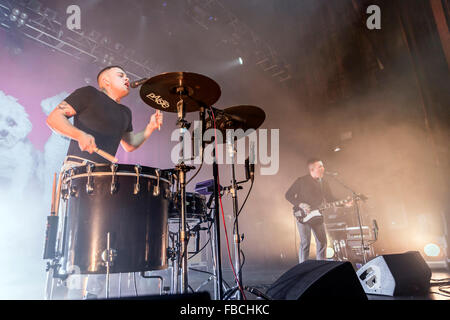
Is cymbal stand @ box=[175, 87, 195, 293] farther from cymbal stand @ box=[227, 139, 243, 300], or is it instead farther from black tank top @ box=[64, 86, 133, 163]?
black tank top @ box=[64, 86, 133, 163]

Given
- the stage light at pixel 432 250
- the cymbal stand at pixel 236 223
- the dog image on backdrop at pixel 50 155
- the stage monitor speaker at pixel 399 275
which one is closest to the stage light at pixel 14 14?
the dog image on backdrop at pixel 50 155

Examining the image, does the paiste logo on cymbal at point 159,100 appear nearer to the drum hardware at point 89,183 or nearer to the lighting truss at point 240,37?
the drum hardware at point 89,183

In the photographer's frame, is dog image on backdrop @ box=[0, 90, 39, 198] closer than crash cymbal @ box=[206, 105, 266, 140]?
No

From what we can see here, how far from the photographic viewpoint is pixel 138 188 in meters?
1.98

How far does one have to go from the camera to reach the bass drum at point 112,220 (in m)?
1.82

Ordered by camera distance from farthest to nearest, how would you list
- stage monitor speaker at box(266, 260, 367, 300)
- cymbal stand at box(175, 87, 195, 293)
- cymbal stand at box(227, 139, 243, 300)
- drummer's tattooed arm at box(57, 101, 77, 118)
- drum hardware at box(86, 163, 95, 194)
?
drummer's tattooed arm at box(57, 101, 77, 118) < cymbal stand at box(227, 139, 243, 300) < drum hardware at box(86, 163, 95, 194) < cymbal stand at box(175, 87, 195, 293) < stage monitor speaker at box(266, 260, 367, 300)

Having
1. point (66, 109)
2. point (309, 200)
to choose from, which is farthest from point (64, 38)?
point (309, 200)

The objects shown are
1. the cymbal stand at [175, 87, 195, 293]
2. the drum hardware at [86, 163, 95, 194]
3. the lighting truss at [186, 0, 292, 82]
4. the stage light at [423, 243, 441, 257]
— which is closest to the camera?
the cymbal stand at [175, 87, 195, 293]

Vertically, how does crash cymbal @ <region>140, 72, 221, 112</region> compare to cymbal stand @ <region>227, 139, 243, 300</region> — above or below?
above

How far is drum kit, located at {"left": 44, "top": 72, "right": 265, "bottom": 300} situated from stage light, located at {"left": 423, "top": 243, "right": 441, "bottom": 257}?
5044mm

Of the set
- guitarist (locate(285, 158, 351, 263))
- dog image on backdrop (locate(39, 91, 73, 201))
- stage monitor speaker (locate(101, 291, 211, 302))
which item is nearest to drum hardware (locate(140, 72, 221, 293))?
stage monitor speaker (locate(101, 291, 211, 302))

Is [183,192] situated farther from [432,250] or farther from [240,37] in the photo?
[240,37]

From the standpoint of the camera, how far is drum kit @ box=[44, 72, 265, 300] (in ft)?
5.98

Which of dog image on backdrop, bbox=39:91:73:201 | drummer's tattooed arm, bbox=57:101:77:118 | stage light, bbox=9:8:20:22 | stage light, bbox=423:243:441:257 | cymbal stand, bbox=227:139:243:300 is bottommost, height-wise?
stage light, bbox=423:243:441:257
